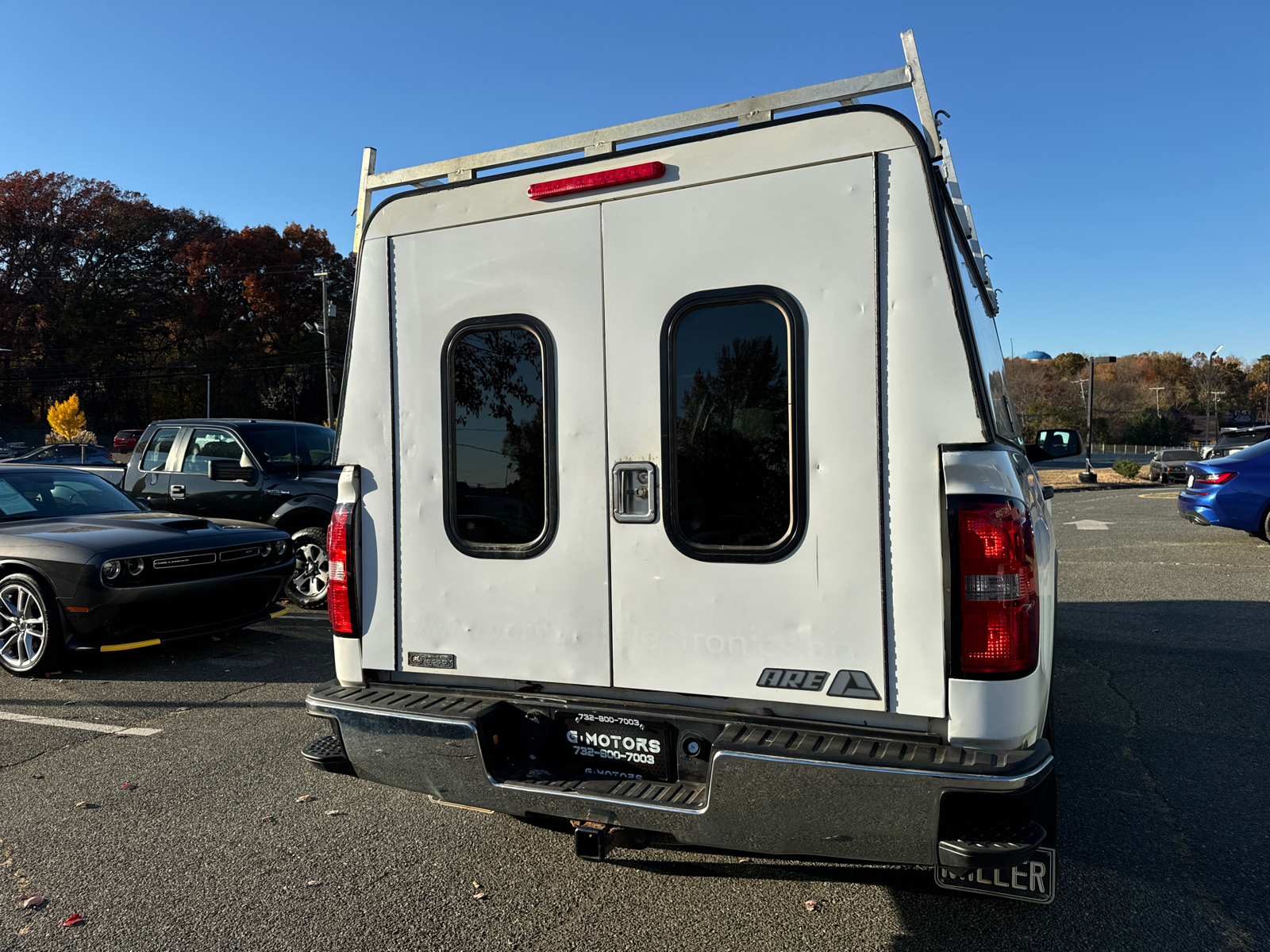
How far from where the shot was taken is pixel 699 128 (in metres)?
2.86

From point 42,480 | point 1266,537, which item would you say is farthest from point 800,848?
point 1266,537

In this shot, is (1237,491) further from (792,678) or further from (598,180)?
(598,180)

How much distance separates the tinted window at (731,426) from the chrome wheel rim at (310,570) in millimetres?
6575

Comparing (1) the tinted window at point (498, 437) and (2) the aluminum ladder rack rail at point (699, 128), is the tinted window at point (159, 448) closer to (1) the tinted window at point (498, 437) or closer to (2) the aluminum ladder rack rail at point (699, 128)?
(2) the aluminum ladder rack rail at point (699, 128)

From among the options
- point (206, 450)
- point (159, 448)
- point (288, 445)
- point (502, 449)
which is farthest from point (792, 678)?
point (159, 448)

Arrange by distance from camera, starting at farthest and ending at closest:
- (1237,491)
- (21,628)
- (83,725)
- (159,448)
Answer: (1237,491)
(159,448)
(21,628)
(83,725)

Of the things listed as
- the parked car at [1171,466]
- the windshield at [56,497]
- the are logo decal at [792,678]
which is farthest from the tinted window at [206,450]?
the parked car at [1171,466]

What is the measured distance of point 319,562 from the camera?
8.54 metres

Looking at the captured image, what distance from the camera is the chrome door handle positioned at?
2.84 metres

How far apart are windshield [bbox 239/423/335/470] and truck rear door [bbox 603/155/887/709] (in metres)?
7.14

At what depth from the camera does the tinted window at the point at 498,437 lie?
3.05m

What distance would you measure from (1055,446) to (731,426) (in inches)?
133

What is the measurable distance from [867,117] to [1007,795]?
6.31 feet

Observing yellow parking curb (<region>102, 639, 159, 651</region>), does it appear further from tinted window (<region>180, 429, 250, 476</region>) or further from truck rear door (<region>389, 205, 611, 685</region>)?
truck rear door (<region>389, 205, 611, 685</region>)
